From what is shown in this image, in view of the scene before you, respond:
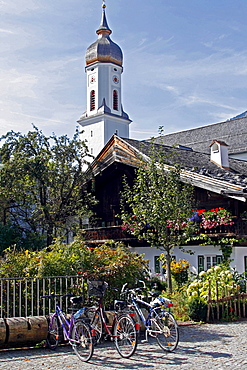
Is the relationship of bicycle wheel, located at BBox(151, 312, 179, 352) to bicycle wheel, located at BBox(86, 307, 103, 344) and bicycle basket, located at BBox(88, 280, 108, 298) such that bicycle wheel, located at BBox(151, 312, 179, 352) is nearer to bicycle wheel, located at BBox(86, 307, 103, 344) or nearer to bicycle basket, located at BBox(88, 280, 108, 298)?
bicycle wheel, located at BBox(86, 307, 103, 344)

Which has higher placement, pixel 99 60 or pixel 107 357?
pixel 99 60

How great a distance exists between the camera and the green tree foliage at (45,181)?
1034 inches

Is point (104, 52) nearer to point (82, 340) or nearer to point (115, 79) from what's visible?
point (115, 79)

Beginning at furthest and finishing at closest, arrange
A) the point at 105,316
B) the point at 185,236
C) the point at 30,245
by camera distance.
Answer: the point at 30,245
the point at 185,236
the point at 105,316

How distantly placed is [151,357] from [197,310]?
12.9ft

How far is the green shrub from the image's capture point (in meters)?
12.3

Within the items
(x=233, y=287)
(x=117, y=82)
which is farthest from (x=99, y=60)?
(x=233, y=287)

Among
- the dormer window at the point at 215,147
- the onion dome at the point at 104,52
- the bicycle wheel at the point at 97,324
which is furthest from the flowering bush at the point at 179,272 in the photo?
the onion dome at the point at 104,52

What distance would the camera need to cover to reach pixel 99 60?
207 feet

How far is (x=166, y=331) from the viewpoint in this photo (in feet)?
29.0

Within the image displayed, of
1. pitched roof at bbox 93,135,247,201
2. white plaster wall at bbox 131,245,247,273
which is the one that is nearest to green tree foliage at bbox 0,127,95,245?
pitched roof at bbox 93,135,247,201

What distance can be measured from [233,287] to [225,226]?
6.03 metres

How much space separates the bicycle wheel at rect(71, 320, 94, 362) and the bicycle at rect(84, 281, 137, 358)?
18 centimetres

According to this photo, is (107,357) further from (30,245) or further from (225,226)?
(30,245)
